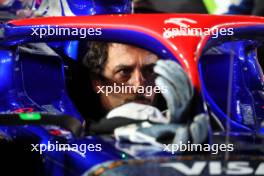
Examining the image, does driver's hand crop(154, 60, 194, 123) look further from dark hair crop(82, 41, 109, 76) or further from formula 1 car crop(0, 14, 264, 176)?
dark hair crop(82, 41, 109, 76)

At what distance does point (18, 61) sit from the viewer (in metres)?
3.12

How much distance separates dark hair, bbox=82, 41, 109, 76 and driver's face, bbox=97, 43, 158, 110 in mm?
36

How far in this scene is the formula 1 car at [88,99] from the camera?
2359 mm

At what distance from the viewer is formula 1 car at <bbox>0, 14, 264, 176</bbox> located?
2.36 meters

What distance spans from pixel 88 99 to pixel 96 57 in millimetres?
204

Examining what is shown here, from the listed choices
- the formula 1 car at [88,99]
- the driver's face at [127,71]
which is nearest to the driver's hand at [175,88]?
the formula 1 car at [88,99]

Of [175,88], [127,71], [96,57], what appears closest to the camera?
[175,88]

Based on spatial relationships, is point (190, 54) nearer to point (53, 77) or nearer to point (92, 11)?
point (53, 77)

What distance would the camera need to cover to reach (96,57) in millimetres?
3318

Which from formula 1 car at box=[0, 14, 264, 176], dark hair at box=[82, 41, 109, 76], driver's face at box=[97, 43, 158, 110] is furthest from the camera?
dark hair at box=[82, 41, 109, 76]

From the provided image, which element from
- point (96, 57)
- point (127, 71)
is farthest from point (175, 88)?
point (96, 57)

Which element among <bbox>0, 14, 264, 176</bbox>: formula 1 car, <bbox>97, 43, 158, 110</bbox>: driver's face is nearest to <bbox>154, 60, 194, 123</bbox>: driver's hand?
<bbox>0, 14, 264, 176</bbox>: formula 1 car

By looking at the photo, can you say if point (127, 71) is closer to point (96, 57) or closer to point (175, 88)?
point (96, 57)

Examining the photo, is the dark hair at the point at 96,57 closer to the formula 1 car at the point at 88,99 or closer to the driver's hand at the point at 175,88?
the formula 1 car at the point at 88,99
